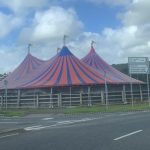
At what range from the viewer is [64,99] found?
45406 millimetres

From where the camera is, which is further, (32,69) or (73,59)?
(32,69)

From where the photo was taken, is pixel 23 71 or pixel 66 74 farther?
pixel 23 71

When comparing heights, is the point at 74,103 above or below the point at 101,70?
below

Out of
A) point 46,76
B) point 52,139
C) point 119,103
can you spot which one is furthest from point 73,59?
point 52,139

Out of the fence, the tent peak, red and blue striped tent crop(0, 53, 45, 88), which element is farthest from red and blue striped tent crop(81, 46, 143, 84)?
red and blue striped tent crop(0, 53, 45, 88)

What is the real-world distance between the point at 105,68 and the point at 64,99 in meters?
9.10

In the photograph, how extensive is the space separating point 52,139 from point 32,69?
133 ft

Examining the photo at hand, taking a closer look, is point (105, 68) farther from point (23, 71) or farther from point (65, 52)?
point (23, 71)

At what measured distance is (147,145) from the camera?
42.2 ft

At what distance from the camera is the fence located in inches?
1769

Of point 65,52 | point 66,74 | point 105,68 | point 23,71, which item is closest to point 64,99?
point 66,74

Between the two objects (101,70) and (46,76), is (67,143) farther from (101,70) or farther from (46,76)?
(101,70)

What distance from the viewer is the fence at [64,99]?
4494cm

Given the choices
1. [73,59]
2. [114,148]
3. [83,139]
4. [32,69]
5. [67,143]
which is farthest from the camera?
[32,69]
